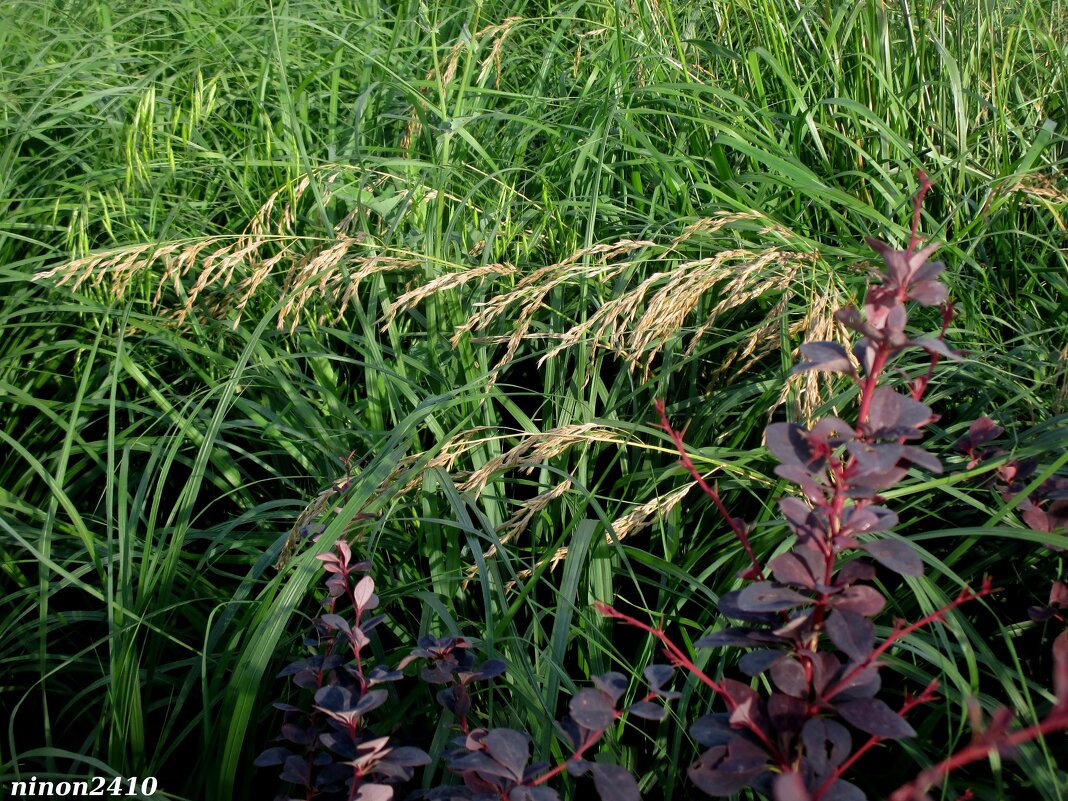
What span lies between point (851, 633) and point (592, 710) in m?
0.26

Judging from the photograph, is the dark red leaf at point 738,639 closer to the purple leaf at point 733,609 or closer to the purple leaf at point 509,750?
the purple leaf at point 733,609

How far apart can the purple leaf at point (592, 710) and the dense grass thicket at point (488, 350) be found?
1.05ft

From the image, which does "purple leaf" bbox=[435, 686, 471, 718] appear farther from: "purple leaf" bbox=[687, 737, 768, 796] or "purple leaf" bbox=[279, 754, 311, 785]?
"purple leaf" bbox=[687, 737, 768, 796]

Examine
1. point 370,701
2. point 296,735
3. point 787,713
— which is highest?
point 787,713

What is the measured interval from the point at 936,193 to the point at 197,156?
1.93m

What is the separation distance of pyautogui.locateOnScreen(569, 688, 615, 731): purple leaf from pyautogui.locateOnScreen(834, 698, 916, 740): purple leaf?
0.22m

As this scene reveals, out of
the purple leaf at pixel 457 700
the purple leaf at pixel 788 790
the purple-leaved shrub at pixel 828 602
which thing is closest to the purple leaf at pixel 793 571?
the purple-leaved shrub at pixel 828 602

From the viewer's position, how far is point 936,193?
85.3 inches

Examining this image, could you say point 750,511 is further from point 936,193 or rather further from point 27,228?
point 27,228

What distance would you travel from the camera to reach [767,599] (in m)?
0.86

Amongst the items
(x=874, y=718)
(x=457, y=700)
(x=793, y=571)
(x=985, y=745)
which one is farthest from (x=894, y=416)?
(x=457, y=700)

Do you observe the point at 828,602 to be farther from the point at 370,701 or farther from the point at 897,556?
the point at 370,701

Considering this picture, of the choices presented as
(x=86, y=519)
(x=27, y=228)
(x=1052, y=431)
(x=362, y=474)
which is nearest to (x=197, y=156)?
(x=27, y=228)

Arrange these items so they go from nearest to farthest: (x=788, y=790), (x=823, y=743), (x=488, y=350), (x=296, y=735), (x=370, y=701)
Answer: (x=788, y=790) < (x=823, y=743) < (x=370, y=701) < (x=296, y=735) < (x=488, y=350)
